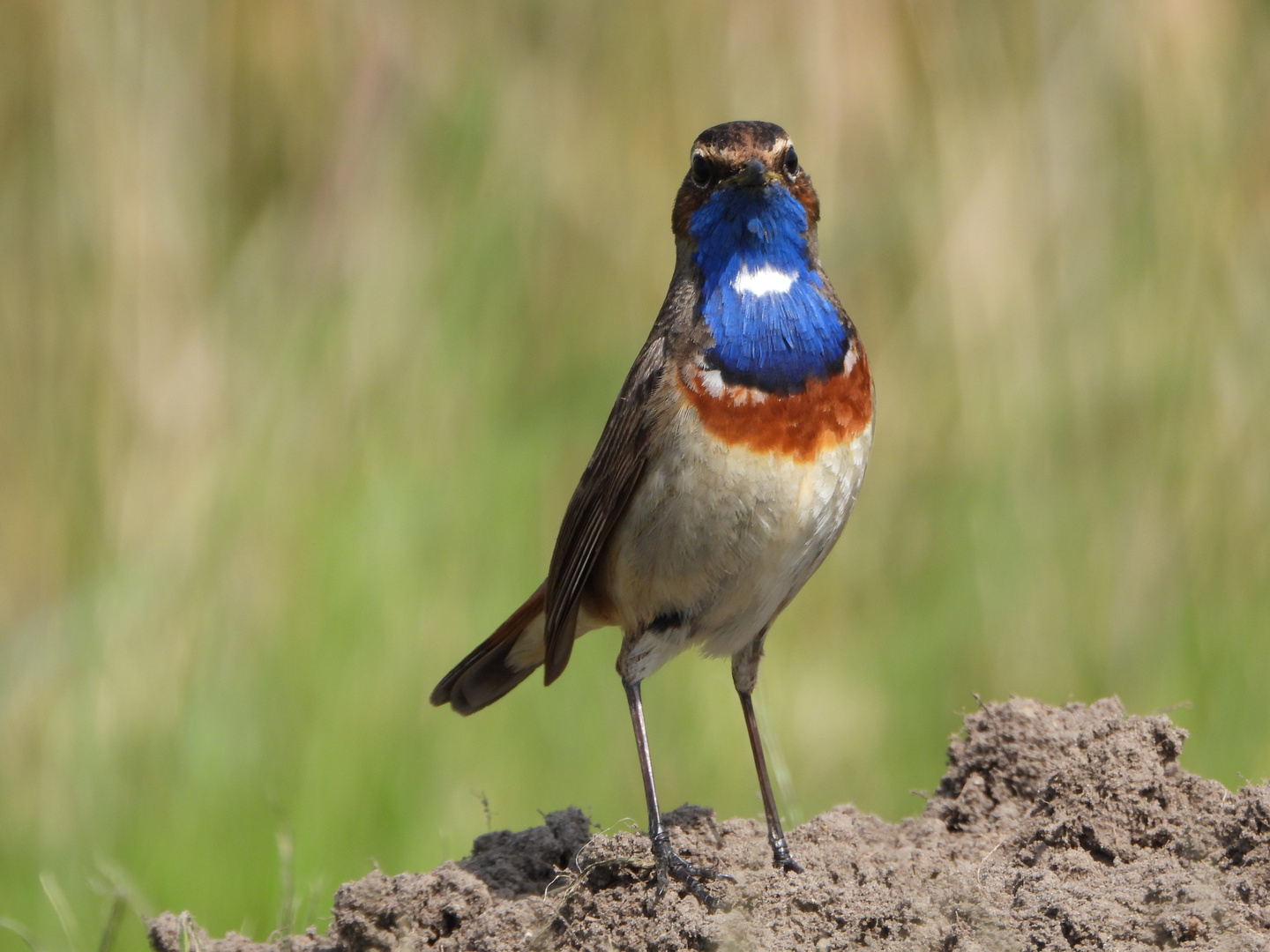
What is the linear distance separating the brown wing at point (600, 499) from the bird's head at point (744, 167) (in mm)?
400

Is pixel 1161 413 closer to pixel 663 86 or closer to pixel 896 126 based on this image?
pixel 896 126

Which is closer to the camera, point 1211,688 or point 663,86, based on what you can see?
point 1211,688

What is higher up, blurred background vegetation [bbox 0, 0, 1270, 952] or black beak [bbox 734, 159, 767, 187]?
blurred background vegetation [bbox 0, 0, 1270, 952]

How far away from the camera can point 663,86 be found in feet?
22.8

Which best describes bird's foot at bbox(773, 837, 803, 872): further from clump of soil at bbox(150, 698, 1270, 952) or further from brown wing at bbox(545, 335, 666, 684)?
brown wing at bbox(545, 335, 666, 684)

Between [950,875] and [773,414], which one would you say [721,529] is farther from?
[950,875]

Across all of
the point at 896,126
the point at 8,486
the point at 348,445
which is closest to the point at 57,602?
the point at 8,486

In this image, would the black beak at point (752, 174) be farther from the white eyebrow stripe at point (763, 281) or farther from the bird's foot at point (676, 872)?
the bird's foot at point (676, 872)

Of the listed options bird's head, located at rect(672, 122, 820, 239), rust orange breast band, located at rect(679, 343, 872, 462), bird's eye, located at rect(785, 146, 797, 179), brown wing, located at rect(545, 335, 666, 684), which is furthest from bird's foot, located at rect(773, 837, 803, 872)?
bird's eye, located at rect(785, 146, 797, 179)

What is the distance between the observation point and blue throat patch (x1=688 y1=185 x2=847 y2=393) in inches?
148

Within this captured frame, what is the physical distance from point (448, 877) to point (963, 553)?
10.8 ft

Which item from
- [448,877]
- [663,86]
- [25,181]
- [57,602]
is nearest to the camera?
[448,877]

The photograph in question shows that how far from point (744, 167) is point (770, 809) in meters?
1.60

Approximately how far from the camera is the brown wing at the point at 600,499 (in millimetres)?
3861
